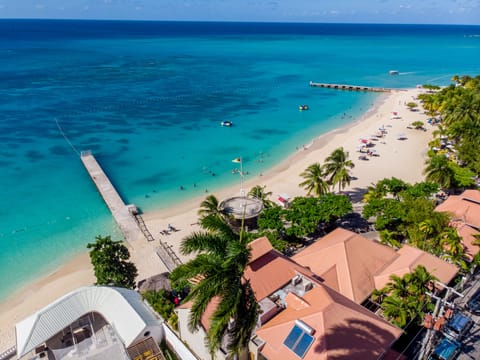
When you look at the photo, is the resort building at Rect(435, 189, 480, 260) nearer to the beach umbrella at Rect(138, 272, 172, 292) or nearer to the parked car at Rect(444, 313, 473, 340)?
the parked car at Rect(444, 313, 473, 340)

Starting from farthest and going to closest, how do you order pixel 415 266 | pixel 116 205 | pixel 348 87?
pixel 348 87, pixel 116 205, pixel 415 266

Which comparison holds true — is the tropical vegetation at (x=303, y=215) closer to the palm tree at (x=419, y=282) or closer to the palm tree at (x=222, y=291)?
the palm tree at (x=419, y=282)

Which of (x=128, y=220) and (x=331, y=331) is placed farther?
(x=128, y=220)

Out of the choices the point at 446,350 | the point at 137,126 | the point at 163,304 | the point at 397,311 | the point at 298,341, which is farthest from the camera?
the point at 137,126

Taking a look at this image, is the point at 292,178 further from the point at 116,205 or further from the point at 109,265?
the point at 109,265

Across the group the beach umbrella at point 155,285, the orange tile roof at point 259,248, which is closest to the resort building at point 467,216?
the orange tile roof at point 259,248

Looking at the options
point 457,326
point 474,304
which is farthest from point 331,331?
point 474,304
